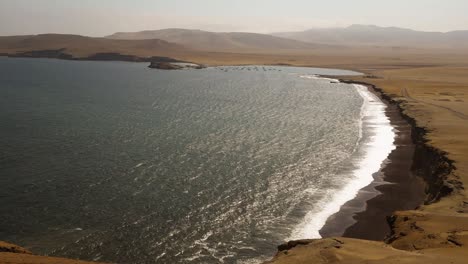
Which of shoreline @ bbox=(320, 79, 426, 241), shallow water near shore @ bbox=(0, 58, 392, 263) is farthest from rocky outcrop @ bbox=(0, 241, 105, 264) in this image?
shoreline @ bbox=(320, 79, 426, 241)

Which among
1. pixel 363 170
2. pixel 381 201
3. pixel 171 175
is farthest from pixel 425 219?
pixel 171 175

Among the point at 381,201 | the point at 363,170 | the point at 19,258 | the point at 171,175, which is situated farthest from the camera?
the point at 363,170

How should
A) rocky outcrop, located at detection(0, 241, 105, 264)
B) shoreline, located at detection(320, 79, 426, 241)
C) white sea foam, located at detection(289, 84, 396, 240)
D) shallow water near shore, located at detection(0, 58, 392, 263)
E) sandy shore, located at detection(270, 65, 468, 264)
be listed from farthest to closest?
white sea foam, located at detection(289, 84, 396, 240) < shoreline, located at detection(320, 79, 426, 241) < shallow water near shore, located at detection(0, 58, 392, 263) < sandy shore, located at detection(270, 65, 468, 264) < rocky outcrop, located at detection(0, 241, 105, 264)

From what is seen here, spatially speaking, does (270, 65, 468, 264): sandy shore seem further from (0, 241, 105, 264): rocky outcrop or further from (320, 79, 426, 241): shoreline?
(0, 241, 105, 264): rocky outcrop

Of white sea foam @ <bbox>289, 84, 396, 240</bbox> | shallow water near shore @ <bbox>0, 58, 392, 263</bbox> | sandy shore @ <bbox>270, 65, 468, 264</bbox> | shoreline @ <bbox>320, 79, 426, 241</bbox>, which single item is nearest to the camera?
sandy shore @ <bbox>270, 65, 468, 264</bbox>

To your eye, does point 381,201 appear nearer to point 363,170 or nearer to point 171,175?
point 363,170

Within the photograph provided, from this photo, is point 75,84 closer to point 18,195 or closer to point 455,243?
point 18,195
